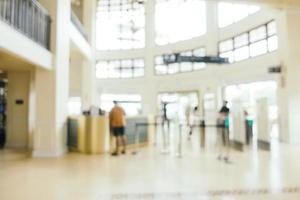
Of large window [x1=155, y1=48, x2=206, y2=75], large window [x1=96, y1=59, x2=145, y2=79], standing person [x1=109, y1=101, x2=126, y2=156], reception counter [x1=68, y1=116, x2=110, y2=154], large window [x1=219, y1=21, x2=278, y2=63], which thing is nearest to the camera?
standing person [x1=109, y1=101, x2=126, y2=156]

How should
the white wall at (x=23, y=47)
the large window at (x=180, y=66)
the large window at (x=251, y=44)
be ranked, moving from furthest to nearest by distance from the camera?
the large window at (x=180, y=66), the large window at (x=251, y=44), the white wall at (x=23, y=47)

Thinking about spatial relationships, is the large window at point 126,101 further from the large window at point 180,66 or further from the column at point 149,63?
the large window at point 180,66

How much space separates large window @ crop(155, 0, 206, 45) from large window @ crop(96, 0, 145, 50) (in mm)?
1183

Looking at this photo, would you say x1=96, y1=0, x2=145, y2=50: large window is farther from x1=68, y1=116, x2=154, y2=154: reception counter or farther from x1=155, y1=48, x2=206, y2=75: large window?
x1=68, y1=116, x2=154, y2=154: reception counter

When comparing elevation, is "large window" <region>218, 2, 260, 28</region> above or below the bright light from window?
above

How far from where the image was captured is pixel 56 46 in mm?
8672

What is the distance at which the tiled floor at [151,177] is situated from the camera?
4426mm

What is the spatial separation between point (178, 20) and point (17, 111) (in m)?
12.0

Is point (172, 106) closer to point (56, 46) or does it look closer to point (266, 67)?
point (266, 67)

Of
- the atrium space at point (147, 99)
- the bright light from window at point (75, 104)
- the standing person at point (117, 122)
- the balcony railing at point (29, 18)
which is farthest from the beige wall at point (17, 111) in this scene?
the bright light from window at point (75, 104)

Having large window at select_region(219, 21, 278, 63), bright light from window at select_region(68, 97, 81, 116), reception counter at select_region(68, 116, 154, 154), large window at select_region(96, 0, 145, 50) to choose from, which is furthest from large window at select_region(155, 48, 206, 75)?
reception counter at select_region(68, 116, 154, 154)

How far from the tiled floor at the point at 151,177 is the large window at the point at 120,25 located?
12897mm

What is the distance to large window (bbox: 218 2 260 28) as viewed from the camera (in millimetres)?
13898

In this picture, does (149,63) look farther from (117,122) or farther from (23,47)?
(23,47)
